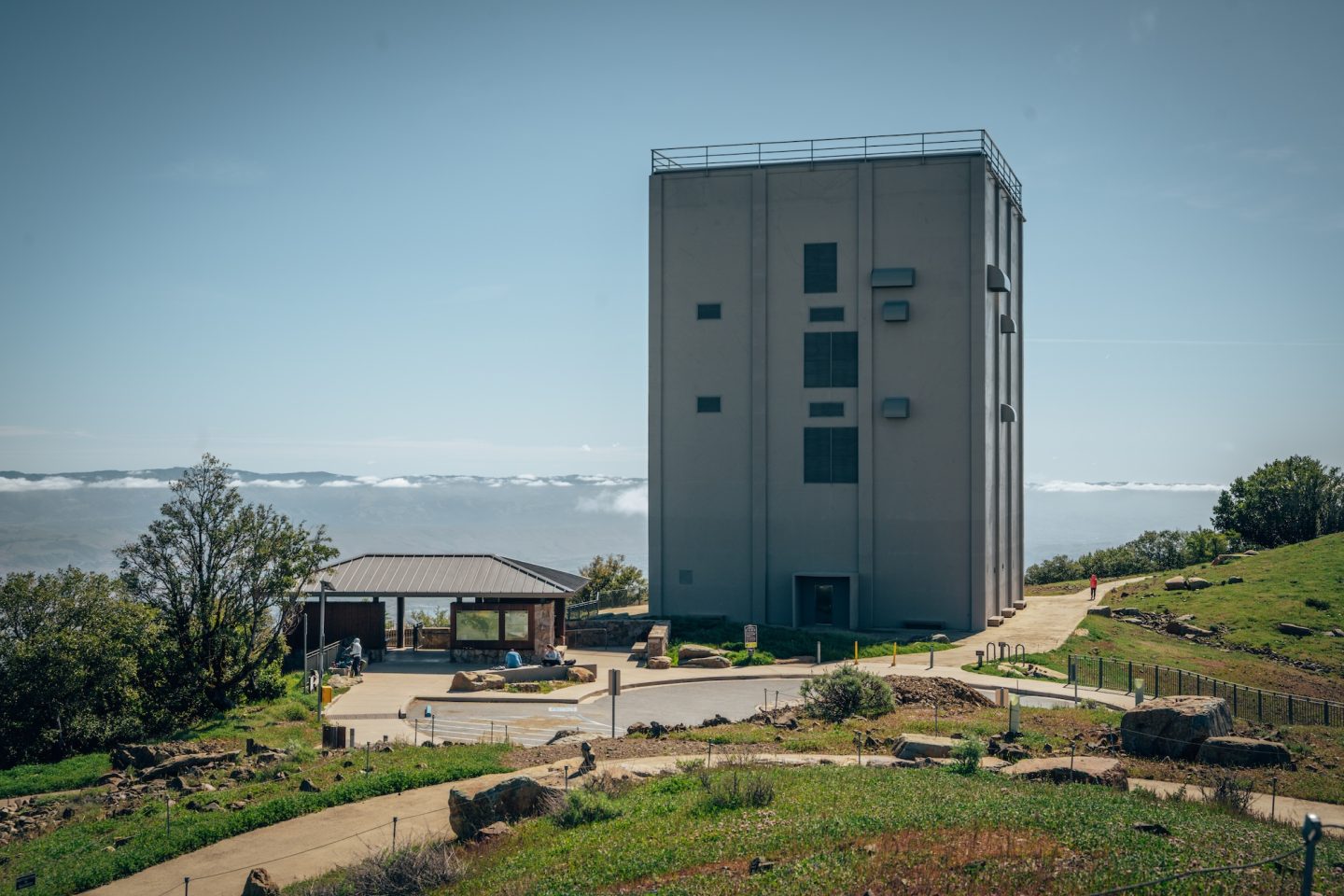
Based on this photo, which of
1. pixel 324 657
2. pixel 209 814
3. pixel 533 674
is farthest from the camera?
pixel 324 657

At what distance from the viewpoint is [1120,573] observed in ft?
265

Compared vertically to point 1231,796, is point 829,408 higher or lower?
higher

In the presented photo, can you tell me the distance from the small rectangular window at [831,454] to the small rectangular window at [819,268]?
274 inches

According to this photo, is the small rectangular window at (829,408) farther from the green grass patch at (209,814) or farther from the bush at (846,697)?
the green grass patch at (209,814)

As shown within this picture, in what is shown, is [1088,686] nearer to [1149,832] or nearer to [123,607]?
[1149,832]

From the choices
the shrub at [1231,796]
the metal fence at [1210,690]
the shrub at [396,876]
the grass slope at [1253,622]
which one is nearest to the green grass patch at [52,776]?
the shrub at [396,876]

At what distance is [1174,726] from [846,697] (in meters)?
9.45

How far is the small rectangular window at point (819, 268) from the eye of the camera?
2100 inches

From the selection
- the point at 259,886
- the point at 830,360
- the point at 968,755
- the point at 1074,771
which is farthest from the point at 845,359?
the point at 259,886

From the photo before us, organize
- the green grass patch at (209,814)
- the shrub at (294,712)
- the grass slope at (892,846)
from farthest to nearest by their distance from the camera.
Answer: the shrub at (294,712) < the green grass patch at (209,814) < the grass slope at (892,846)

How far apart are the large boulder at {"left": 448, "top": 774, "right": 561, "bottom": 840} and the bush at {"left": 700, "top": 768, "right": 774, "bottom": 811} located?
2926 millimetres

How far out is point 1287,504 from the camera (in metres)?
78.2

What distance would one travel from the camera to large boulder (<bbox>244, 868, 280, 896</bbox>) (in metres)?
16.3

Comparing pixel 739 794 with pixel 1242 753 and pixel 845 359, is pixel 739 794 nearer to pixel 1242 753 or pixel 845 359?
pixel 1242 753
